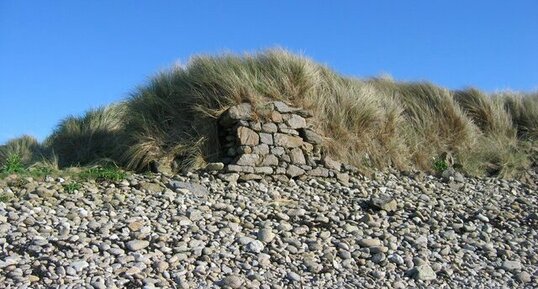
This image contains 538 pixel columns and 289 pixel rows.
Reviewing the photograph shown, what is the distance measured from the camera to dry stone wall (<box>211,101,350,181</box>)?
9336mm

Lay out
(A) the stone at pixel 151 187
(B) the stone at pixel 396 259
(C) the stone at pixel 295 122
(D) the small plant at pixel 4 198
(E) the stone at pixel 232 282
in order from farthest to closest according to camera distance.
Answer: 1. (C) the stone at pixel 295 122
2. (A) the stone at pixel 151 187
3. (D) the small plant at pixel 4 198
4. (B) the stone at pixel 396 259
5. (E) the stone at pixel 232 282

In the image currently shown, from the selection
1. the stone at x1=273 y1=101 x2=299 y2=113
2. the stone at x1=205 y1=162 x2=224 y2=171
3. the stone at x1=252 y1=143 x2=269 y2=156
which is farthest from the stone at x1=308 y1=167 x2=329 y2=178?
the stone at x1=205 y1=162 x2=224 y2=171

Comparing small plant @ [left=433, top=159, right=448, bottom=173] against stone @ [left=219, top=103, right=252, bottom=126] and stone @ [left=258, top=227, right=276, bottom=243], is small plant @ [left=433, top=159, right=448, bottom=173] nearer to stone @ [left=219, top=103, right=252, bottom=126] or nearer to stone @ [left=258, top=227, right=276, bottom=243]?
stone @ [left=219, top=103, right=252, bottom=126]

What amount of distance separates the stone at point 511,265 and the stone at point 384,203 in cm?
176

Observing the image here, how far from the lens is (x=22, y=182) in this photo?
8.05m

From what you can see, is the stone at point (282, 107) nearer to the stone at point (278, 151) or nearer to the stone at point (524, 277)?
the stone at point (278, 151)

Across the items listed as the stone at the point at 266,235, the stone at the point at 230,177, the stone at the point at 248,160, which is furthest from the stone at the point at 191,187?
the stone at the point at 266,235

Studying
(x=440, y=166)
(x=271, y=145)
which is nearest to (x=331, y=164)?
(x=271, y=145)

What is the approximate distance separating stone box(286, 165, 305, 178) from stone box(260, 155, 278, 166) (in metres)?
0.23

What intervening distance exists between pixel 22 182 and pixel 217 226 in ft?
9.72

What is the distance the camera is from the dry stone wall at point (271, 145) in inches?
368

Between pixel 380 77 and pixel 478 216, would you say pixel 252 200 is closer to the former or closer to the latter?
pixel 478 216

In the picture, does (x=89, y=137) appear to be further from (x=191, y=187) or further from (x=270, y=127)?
(x=191, y=187)

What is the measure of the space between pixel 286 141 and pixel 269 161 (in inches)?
20.0
